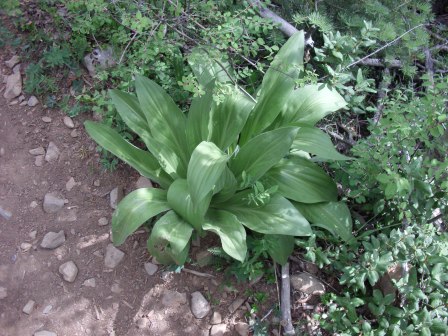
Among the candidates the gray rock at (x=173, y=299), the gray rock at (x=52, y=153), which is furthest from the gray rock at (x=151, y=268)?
the gray rock at (x=52, y=153)

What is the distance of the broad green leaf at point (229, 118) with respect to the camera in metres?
2.39

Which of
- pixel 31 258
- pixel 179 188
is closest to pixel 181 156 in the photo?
pixel 179 188

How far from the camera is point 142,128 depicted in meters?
2.48

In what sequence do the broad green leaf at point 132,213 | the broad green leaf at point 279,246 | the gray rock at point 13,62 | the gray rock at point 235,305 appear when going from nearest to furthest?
the broad green leaf at point 132,213, the broad green leaf at point 279,246, the gray rock at point 235,305, the gray rock at point 13,62

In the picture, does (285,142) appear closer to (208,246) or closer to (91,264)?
(208,246)

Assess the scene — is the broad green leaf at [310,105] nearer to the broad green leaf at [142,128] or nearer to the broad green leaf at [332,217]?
the broad green leaf at [332,217]

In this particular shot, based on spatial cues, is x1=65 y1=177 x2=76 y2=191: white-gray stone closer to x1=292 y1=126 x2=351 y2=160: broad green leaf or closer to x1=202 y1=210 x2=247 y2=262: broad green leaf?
x1=202 y1=210 x2=247 y2=262: broad green leaf

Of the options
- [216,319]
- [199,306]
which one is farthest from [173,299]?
[216,319]

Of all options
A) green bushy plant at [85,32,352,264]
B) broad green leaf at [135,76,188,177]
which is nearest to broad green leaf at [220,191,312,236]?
green bushy plant at [85,32,352,264]

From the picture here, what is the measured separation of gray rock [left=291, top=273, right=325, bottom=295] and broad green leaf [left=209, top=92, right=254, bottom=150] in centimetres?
84

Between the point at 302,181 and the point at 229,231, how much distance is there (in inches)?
20.7

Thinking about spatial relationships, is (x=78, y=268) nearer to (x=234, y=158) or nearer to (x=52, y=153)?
(x=52, y=153)

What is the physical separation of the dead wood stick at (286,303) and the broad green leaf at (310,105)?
0.83 meters

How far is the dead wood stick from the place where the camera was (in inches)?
88.5
